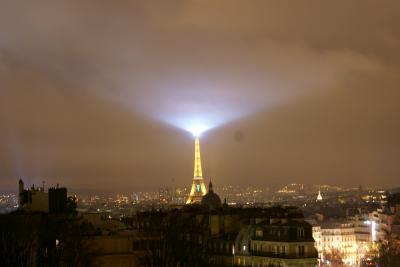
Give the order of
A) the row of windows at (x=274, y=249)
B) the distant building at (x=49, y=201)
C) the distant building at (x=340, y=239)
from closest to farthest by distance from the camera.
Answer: the distant building at (x=49, y=201) → the row of windows at (x=274, y=249) → the distant building at (x=340, y=239)

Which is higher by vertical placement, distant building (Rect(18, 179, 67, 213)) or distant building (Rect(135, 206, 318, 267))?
distant building (Rect(18, 179, 67, 213))

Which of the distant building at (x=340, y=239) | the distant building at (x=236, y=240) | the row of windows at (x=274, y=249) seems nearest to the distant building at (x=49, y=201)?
the distant building at (x=236, y=240)

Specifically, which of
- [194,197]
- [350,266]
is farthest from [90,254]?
[194,197]

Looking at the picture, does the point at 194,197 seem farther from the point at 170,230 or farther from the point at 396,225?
the point at 170,230

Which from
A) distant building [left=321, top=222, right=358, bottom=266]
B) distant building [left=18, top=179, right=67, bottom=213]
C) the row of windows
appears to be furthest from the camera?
distant building [left=321, top=222, right=358, bottom=266]

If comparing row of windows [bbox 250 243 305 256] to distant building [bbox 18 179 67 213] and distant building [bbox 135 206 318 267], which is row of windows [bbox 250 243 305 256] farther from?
distant building [bbox 18 179 67 213]

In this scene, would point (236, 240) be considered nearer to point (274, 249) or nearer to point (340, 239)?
point (274, 249)

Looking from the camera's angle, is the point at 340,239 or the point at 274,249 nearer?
the point at 274,249

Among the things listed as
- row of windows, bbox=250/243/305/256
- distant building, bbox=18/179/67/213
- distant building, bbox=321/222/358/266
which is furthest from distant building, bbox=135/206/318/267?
distant building, bbox=321/222/358/266

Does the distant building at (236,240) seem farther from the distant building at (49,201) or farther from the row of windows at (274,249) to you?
the distant building at (49,201)

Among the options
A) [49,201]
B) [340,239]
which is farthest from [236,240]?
[340,239]

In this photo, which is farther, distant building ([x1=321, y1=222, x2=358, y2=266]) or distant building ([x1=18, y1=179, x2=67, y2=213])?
distant building ([x1=321, y1=222, x2=358, y2=266])
